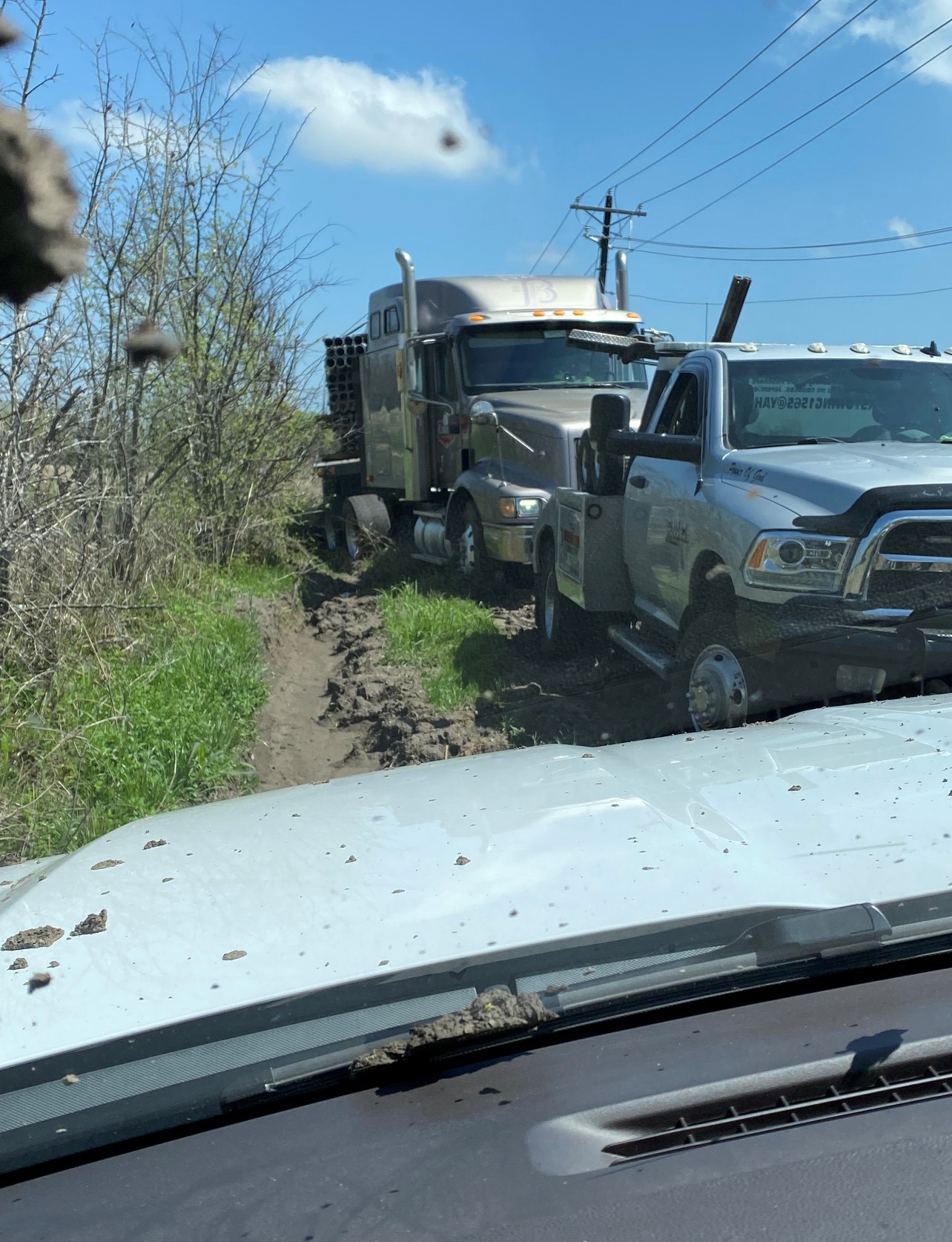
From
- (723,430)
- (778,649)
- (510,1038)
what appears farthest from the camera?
(723,430)

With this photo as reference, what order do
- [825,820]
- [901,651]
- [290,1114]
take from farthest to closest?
[901,651]
[825,820]
[290,1114]

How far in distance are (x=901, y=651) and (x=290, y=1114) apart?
373cm

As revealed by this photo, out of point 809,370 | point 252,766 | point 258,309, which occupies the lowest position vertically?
point 252,766

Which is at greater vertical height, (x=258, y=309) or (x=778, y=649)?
(x=258, y=309)

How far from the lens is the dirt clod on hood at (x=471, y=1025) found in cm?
168

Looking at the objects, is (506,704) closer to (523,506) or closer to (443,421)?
(523,506)

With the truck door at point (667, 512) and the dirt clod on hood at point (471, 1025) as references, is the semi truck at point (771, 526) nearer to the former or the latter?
the truck door at point (667, 512)

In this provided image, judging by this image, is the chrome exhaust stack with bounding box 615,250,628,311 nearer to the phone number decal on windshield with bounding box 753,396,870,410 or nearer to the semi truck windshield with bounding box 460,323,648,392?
the semi truck windshield with bounding box 460,323,648,392

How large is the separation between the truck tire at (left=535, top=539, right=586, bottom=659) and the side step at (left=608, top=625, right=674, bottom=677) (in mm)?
788

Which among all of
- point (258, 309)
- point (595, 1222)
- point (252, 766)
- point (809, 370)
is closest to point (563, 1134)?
point (595, 1222)

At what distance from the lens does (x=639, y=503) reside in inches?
286

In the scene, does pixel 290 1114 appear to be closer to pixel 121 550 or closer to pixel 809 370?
pixel 809 370

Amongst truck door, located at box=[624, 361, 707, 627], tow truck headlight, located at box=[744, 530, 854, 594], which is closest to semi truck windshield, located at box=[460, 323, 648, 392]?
truck door, located at box=[624, 361, 707, 627]

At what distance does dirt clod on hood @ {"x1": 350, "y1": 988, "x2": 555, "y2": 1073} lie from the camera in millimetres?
1681
